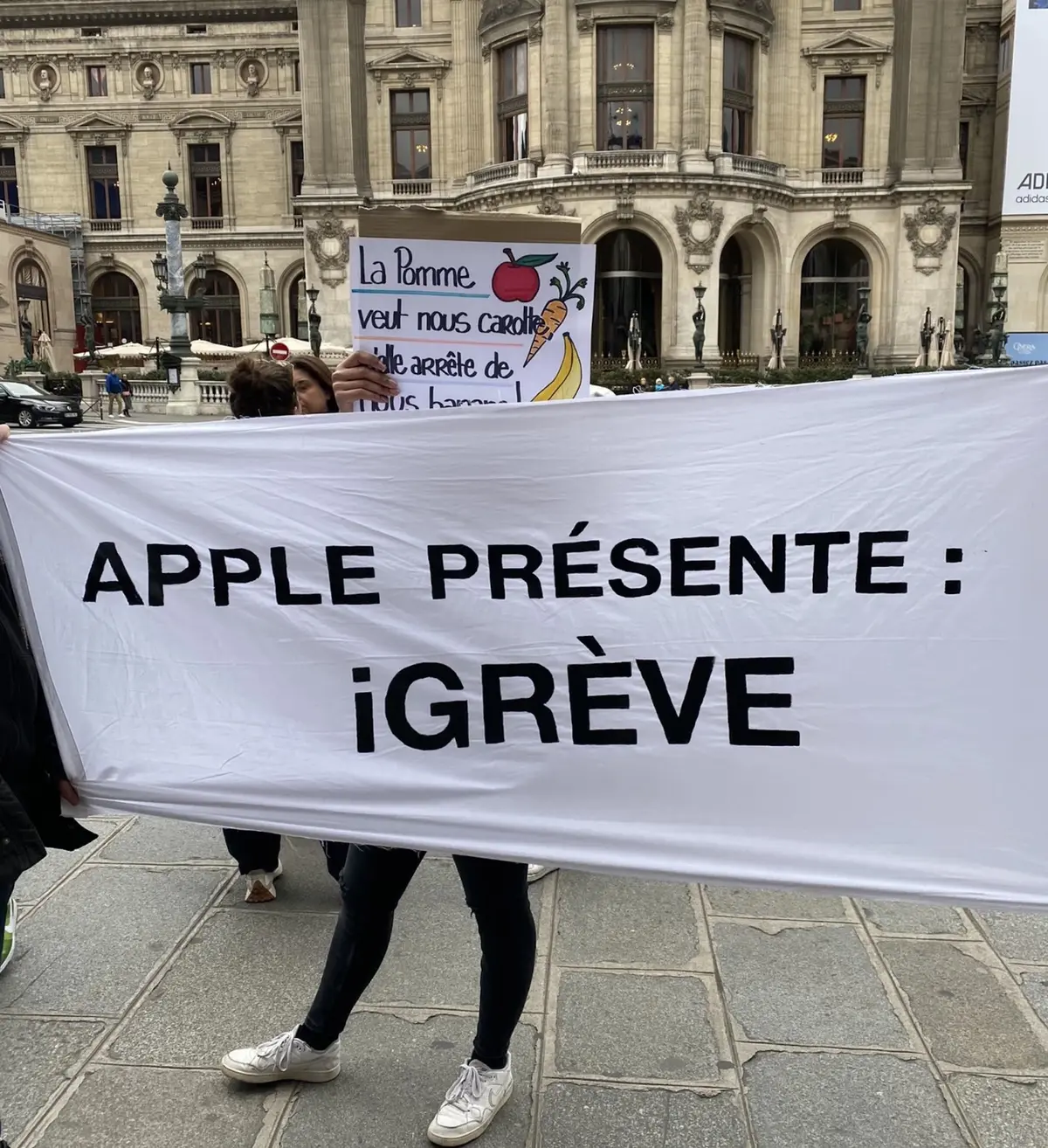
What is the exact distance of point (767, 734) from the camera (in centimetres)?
237

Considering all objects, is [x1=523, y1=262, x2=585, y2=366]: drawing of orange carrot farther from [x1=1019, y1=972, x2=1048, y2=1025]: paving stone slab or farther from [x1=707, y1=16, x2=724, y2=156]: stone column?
[x1=707, y1=16, x2=724, y2=156]: stone column

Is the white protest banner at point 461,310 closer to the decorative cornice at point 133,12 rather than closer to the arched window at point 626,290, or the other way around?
the arched window at point 626,290

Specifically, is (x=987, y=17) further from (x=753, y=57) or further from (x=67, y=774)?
(x=67, y=774)

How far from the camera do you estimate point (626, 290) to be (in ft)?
136

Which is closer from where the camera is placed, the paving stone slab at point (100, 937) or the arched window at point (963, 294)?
the paving stone slab at point (100, 937)

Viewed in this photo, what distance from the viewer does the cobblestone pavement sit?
2592mm

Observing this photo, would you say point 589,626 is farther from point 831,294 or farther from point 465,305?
point 831,294

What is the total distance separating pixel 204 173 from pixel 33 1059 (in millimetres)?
56622

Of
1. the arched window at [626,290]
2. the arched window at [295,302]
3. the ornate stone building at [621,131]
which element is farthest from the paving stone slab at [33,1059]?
the arched window at [295,302]

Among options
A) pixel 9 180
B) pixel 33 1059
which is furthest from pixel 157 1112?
pixel 9 180

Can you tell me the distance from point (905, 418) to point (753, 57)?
150ft

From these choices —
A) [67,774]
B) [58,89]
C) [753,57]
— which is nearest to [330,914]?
[67,774]

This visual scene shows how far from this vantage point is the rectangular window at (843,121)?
43.7m

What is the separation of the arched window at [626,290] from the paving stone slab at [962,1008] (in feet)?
128
